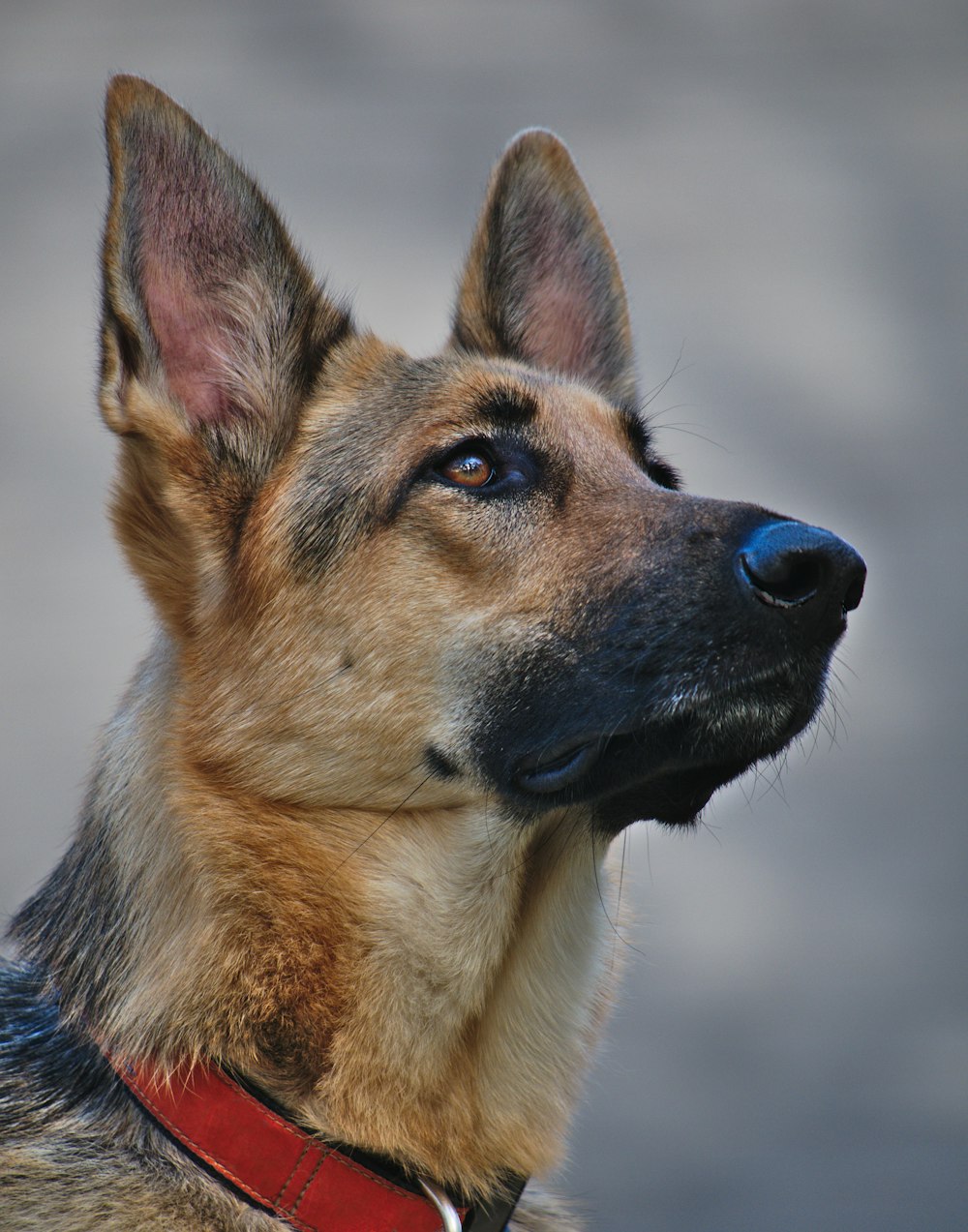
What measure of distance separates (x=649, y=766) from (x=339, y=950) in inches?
35.1

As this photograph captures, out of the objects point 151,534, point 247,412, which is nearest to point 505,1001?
point 151,534

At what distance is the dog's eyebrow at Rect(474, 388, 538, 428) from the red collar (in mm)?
1912

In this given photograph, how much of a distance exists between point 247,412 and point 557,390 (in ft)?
3.20

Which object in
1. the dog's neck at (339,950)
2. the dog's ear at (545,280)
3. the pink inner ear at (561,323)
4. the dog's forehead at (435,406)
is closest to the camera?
the dog's neck at (339,950)

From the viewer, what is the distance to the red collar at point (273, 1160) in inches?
116

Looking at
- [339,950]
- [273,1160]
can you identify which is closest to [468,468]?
[339,950]

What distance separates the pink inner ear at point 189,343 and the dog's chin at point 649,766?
1.44 metres

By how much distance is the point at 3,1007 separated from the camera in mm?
3477

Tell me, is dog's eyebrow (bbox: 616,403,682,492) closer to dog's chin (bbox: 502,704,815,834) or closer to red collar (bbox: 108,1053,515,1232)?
dog's chin (bbox: 502,704,815,834)

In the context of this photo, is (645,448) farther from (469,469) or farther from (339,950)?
(339,950)

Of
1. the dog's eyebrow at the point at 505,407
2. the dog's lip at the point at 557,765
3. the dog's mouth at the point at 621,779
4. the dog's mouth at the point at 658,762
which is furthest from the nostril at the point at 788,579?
the dog's eyebrow at the point at 505,407

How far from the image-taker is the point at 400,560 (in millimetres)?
3516

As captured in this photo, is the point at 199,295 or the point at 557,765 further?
the point at 199,295

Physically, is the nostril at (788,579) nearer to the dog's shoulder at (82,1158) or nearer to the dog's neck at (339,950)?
the dog's neck at (339,950)
